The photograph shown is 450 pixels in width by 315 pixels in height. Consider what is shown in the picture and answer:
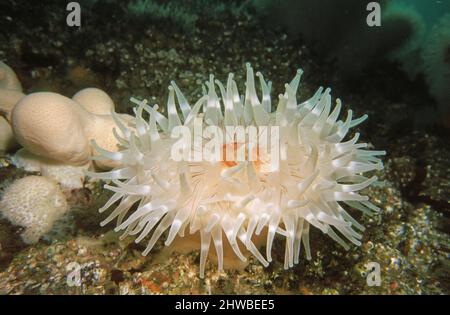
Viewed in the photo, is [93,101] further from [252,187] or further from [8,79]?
[252,187]

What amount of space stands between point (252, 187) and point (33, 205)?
76.1 inches

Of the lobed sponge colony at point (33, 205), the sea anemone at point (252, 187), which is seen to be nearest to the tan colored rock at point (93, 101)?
the lobed sponge colony at point (33, 205)

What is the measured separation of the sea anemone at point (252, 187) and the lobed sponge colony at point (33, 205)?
0.81 m

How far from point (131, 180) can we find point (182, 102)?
0.79m

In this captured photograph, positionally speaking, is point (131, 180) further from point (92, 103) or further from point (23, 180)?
point (92, 103)

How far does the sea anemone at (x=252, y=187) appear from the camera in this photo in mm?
2283

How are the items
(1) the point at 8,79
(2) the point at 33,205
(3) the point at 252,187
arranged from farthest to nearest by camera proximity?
(1) the point at 8,79
(2) the point at 33,205
(3) the point at 252,187

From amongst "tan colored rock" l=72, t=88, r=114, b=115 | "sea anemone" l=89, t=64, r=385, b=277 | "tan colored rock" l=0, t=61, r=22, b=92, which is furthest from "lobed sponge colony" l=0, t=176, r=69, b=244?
"tan colored rock" l=0, t=61, r=22, b=92

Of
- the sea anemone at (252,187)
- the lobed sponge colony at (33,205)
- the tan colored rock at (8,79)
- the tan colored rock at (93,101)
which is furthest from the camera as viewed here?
the tan colored rock at (8,79)

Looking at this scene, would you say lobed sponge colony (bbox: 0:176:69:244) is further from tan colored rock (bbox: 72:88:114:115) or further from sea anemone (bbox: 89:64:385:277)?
tan colored rock (bbox: 72:88:114:115)

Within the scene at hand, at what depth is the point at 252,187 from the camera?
7.69 feet

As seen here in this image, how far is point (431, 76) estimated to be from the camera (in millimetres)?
4488

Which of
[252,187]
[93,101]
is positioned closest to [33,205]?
[93,101]

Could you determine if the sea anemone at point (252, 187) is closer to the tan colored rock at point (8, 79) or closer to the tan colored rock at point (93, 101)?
the tan colored rock at point (93, 101)
